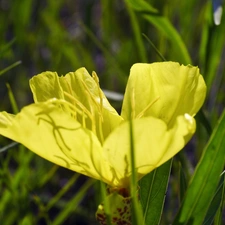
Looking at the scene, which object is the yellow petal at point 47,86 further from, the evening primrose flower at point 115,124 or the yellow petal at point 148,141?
the yellow petal at point 148,141

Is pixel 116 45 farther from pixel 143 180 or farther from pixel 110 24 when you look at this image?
pixel 143 180

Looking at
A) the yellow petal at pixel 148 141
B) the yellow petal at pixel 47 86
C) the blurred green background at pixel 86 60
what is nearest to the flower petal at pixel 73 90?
the yellow petal at pixel 47 86

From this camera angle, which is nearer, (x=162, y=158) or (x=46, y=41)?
(x=162, y=158)

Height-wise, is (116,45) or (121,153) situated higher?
(121,153)

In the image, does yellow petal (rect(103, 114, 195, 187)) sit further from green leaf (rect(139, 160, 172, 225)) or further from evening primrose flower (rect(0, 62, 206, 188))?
green leaf (rect(139, 160, 172, 225))

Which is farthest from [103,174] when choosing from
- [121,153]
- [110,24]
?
[110,24]
